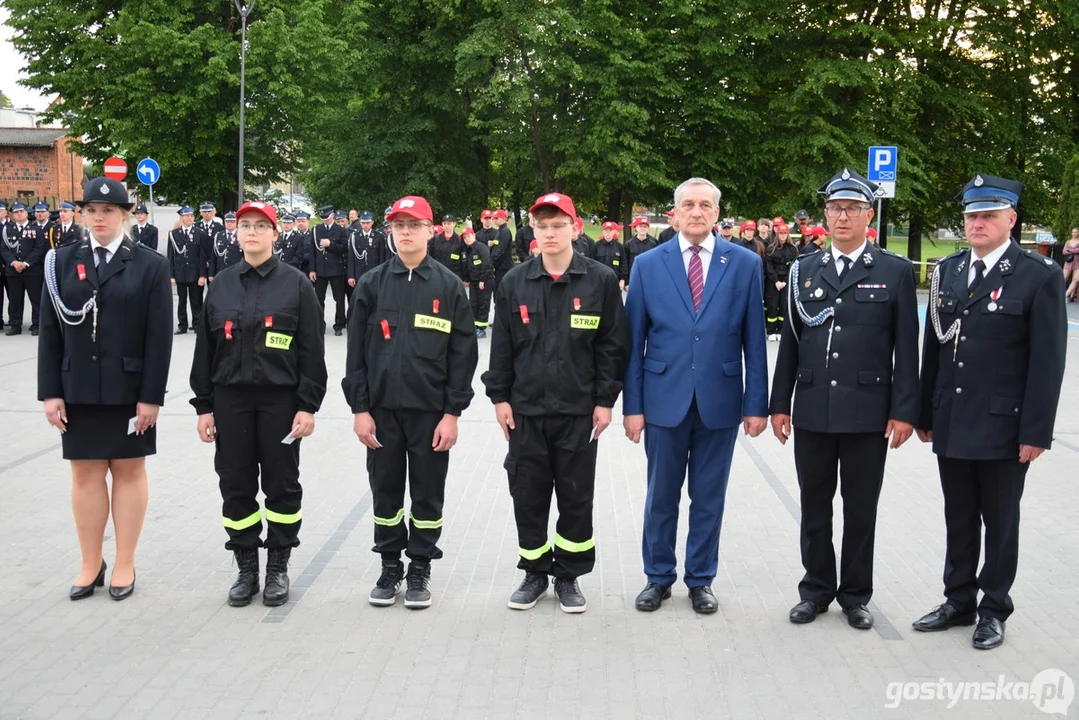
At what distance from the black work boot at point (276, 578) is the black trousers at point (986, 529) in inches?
128

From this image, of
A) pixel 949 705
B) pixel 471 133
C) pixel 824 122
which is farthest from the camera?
pixel 471 133

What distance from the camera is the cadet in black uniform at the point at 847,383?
5.38 meters

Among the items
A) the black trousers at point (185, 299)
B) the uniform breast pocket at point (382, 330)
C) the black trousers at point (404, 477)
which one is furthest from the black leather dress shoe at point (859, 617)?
the black trousers at point (185, 299)

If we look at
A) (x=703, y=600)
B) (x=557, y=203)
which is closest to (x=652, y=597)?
(x=703, y=600)

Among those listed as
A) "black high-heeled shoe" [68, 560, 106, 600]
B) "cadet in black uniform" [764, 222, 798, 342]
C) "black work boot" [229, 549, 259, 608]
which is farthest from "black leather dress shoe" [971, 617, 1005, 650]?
"cadet in black uniform" [764, 222, 798, 342]

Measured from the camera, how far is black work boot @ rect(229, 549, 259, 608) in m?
5.73

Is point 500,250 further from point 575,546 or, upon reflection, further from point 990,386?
point 990,386

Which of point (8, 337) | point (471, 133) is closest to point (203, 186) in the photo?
point (471, 133)

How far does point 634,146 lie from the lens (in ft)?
119

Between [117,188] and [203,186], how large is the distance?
31463 millimetres

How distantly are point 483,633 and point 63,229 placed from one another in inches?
618

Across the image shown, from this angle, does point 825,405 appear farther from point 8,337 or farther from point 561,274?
point 8,337

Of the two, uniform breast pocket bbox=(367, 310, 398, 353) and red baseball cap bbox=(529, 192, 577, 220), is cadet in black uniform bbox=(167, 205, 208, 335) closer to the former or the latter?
uniform breast pocket bbox=(367, 310, 398, 353)

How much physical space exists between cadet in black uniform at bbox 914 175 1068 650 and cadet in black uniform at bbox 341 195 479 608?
7.62ft
